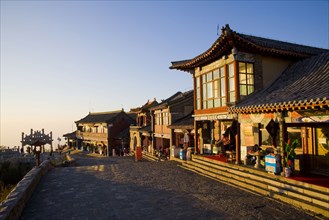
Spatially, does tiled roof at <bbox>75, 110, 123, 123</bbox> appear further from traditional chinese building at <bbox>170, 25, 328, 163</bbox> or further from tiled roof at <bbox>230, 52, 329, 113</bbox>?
tiled roof at <bbox>230, 52, 329, 113</bbox>

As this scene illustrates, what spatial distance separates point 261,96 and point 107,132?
3249 centimetres

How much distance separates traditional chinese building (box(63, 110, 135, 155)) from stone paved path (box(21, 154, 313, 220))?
2705 cm

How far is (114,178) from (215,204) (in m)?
7.34

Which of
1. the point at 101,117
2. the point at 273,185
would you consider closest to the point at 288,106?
the point at 273,185

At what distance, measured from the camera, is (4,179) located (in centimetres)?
2462

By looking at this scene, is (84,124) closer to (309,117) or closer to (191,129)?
(191,129)

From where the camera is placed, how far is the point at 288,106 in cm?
995

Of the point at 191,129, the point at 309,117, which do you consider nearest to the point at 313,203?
the point at 309,117

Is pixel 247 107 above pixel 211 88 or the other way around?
the other way around

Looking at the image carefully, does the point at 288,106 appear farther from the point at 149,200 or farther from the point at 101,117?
the point at 101,117

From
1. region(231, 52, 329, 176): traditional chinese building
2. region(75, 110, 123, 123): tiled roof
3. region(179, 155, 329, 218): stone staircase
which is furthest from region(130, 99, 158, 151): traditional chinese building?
region(231, 52, 329, 176): traditional chinese building

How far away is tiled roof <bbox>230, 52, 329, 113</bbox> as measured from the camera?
949cm

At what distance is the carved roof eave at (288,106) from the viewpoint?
8703 mm

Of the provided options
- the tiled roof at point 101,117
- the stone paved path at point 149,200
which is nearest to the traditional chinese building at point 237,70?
the stone paved path at point 149,200
